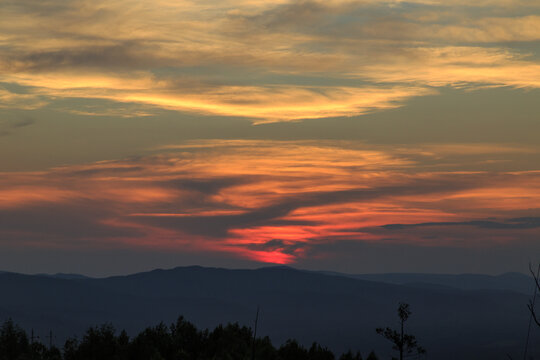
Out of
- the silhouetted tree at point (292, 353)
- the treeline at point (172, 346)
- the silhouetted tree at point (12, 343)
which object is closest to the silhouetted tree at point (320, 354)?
the treeline at point (172, 346)

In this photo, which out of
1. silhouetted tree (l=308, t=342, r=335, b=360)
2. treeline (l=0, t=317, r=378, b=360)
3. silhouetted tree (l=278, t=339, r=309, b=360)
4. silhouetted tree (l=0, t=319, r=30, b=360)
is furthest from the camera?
silhouetted tree (l=0, t=319, r=30, b=360)

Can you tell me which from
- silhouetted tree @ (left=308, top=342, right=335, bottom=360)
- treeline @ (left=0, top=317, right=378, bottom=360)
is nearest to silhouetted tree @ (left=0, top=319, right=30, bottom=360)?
treeline @ (left=0, top=317, right=378, bottom=360)

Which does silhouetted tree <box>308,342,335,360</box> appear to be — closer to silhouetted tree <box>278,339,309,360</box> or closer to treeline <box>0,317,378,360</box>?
treeline <box>0,317,378,360</box>

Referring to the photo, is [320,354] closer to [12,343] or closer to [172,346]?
[172,346]

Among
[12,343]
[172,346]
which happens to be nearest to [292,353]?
[172,346]

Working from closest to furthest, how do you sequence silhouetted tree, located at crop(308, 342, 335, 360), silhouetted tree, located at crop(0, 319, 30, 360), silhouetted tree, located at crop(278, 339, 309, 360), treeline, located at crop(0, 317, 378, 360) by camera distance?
silhouetted tree, located at crop(308, 342, 335, 360)
silhouetted tree, located at crop(278, 339, 309, 360)
treeline, located at crop(0, 317, 378, 360)
silhouetted tree, located at crop(0, 319, 30, 360)

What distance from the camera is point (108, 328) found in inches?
4865

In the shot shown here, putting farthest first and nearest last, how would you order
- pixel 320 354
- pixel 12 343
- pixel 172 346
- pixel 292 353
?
pixel 12 343 → pixel 172 346 → pixel 292 353 → pixel 320 354

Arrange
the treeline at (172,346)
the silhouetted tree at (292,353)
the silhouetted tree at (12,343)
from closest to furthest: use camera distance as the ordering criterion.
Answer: the silhouetted tree at (292,353), the treeline at (172,346), the silhouetted tree at (12,343)

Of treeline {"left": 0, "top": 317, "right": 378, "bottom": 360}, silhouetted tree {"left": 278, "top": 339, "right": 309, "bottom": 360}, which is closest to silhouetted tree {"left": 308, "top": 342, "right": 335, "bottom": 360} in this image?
treeline {"left": 0, "top": 317, "right": 378, "bottom": 360}

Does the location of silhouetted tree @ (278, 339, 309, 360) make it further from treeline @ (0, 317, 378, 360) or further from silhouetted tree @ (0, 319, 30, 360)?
silhouetted tree @ (0, 319, 30, 360)

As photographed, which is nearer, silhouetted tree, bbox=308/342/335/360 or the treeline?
silhouetted tree, bbox=308/342/335/360

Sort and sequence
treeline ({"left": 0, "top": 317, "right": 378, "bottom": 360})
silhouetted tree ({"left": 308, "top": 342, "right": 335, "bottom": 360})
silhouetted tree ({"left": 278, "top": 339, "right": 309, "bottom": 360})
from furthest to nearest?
treeline ({"left": 0, "top": 317, "right": 378, "bottom": 360}), silhouetted tree ({"left": 278, "top": 339, "right": 309, "bottom": 360}), silhouetted tree ({"left": 308, "top": 342, "right": 335, "bottom": 360})

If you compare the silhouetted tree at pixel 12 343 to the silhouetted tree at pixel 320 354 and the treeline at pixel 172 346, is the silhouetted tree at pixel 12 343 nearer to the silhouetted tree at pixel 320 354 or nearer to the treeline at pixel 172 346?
the treeline at pixel 172 346
